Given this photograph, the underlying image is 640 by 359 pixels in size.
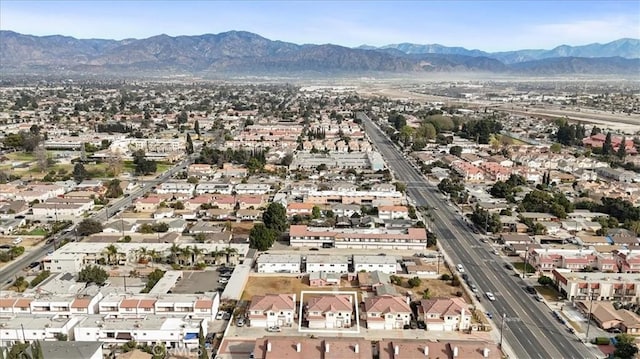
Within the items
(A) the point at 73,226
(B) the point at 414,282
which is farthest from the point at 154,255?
(B) the point at 414,282

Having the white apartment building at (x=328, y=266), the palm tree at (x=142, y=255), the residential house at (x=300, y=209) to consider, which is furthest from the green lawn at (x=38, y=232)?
the white apartment building at (x=328, y=266)

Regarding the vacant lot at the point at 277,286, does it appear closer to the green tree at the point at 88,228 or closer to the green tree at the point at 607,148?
the green tree at the point at 88,228

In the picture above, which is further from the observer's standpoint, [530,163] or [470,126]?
[470,126]

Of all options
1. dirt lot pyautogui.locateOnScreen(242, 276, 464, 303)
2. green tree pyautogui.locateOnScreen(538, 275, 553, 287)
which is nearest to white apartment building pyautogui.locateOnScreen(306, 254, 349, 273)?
dirt lot pyautogui.locateOnScreen(242, 276, 464, 303)

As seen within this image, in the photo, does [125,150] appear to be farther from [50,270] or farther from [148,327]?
[148,327]

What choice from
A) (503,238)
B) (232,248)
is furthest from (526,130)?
(232,248)

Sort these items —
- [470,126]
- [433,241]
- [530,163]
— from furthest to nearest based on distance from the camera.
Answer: [470,126] → [530,163] → [433,241]
